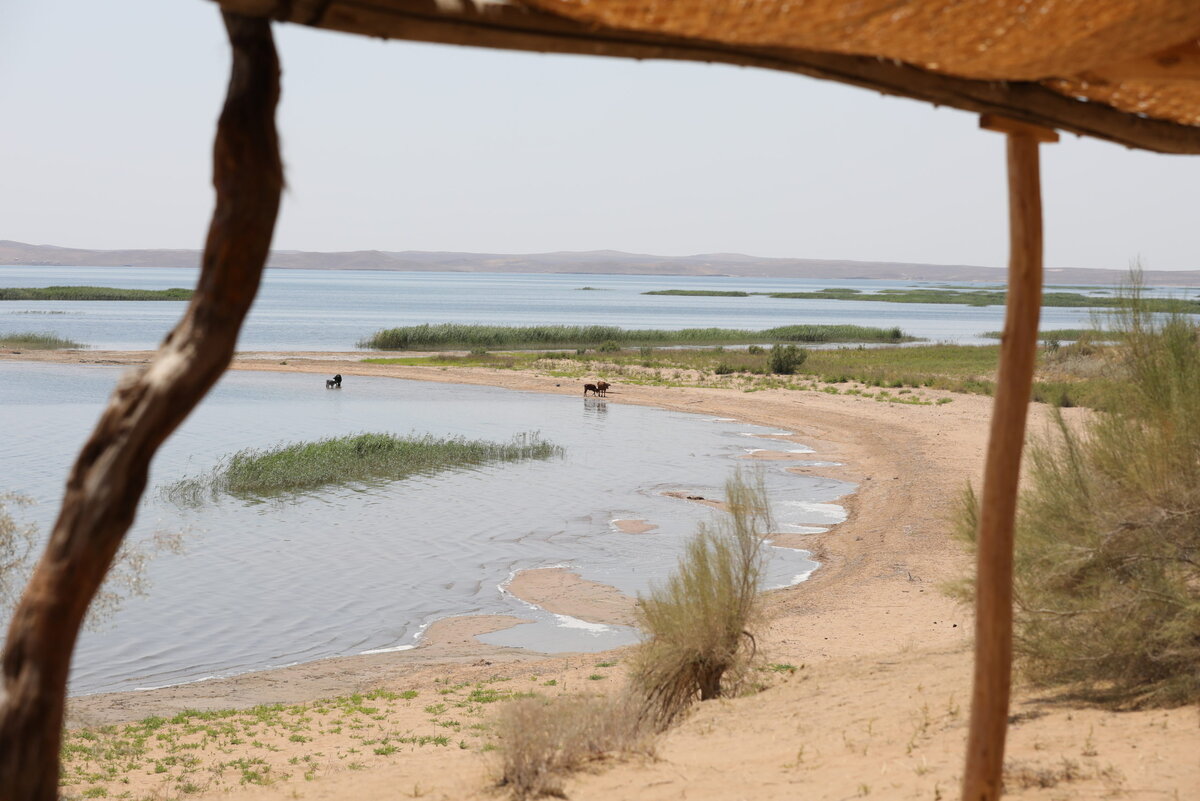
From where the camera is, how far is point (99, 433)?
2486 mm

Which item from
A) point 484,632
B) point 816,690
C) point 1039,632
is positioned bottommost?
point 484,632

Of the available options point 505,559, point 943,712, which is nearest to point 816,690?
point 943,712

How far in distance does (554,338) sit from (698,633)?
50.0 m

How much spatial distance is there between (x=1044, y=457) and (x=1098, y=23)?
202 inches

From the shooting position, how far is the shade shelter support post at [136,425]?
2.38 metres

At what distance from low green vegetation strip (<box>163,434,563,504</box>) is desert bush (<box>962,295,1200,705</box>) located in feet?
52.2

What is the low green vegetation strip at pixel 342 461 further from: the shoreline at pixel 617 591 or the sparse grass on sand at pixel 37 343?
the sparse grass on sand at pixel 37 343

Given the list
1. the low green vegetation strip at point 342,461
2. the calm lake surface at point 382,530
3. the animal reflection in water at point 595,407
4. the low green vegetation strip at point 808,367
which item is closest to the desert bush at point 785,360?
the low green vegetation strip at point 808,367

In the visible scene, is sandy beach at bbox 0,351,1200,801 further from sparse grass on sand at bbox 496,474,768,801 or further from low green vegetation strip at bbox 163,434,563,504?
low green vegetation strip at bbox 163,434,563,504

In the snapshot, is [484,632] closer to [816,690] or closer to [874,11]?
[816,690]

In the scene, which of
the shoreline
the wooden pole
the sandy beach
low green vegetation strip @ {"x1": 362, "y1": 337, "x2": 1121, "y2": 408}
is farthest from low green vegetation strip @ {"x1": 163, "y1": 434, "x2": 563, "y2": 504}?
the wooden pole

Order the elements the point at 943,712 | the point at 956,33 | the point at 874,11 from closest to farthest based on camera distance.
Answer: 1. the point at 874,11
2. the point at 956,33
3. the point at 943,712

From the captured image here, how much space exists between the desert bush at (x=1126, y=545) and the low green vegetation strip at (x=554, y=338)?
1763 inches

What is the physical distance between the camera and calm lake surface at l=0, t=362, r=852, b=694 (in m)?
12.1
